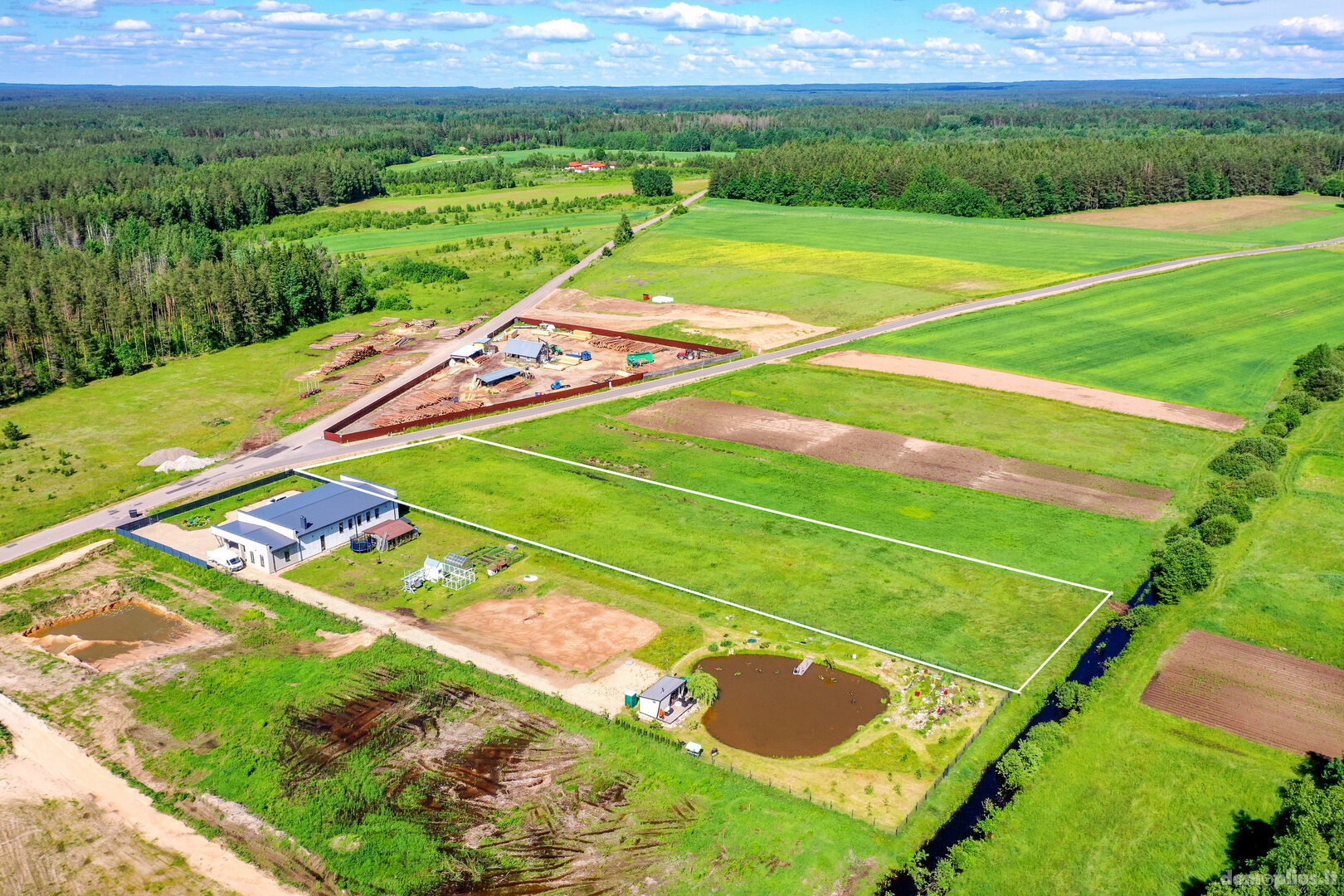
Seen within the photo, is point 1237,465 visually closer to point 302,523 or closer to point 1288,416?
point 1288,416

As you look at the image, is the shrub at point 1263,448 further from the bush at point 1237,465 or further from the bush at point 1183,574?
the bush at point 1183,574

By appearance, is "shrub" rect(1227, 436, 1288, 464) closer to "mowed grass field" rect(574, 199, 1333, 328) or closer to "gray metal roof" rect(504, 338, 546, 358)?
"mowed grass field" rect(574, 199, 1333, 328)

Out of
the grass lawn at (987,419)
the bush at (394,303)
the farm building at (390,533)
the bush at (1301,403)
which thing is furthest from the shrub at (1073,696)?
the bush at (394,303)

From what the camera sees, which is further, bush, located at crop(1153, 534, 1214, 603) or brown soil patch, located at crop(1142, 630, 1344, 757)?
bush, located at crop(1153, 534, 1214, 603)

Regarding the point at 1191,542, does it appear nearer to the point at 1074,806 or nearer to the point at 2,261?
the point at 1074,806

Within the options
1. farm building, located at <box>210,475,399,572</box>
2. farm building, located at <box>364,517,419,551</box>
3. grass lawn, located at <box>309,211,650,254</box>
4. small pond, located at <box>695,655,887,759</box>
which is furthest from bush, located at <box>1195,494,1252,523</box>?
grass lawn, located at <box>309,211,650,254</box>
